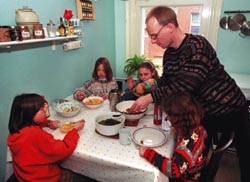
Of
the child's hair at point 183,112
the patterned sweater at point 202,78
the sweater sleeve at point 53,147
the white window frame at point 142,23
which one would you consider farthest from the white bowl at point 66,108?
the white window frame at point 142,23

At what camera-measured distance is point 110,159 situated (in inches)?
39.5

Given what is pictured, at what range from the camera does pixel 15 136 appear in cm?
103

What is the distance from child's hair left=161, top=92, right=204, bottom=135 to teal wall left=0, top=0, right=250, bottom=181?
1128 millimetres

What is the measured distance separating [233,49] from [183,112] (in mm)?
2021

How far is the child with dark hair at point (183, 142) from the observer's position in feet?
3.07

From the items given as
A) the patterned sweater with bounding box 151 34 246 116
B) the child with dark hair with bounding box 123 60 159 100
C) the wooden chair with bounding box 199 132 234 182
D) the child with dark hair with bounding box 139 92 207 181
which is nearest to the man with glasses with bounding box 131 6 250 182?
the patterned sweater with bounding box 151 34 246 116

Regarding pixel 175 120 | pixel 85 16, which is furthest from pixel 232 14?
pixel 175 120

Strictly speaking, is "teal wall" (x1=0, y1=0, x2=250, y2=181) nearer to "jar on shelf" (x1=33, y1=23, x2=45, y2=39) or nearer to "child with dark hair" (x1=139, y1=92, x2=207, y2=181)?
"jar on shelf" (x1=33, y1=23, x2=45, y2=39)

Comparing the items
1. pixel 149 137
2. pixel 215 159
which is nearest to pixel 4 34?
pixel 149 137

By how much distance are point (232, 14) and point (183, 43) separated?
5.67 ft

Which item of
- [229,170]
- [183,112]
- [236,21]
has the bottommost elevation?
[229,170]

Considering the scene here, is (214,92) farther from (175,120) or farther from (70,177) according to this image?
(70,177)

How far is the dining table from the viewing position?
0.96m

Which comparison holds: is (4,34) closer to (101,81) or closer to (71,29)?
(71,29)
